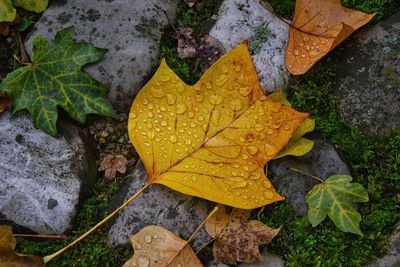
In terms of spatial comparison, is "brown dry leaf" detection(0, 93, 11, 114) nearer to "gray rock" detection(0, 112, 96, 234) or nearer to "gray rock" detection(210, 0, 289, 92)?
"gray rock" detection(0, 112, 96, 234)

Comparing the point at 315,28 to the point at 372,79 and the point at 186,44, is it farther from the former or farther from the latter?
the point at 186,44

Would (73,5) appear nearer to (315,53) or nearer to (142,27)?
(142,27)

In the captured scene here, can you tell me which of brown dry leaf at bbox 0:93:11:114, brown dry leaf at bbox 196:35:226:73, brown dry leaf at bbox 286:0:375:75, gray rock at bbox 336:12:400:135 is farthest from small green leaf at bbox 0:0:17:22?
gray rock at bbox 336:12:400:135

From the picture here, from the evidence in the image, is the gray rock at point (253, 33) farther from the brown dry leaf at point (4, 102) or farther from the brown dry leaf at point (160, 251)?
the brown dry leaf at point (4, 102)

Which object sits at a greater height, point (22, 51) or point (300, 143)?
point (22, 51)

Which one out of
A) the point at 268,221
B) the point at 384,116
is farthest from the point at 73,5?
the point at 384,116

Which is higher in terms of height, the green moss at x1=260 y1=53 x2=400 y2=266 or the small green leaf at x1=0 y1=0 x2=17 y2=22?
the small green leaf at x1=0 y1=0 x2=17 y2=22

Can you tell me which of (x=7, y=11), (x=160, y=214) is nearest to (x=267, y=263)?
(x=160, y=214)
